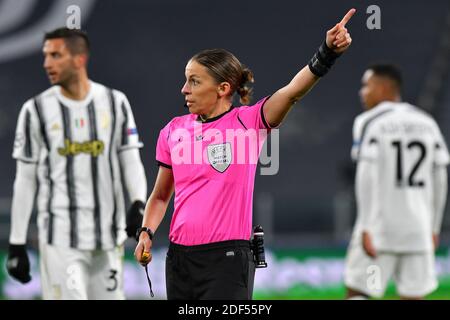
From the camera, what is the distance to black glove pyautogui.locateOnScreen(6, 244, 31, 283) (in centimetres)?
569

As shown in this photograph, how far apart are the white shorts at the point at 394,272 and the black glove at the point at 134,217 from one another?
2.52 metres

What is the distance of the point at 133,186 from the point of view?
5559 millimetres

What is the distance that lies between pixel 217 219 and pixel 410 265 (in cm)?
414

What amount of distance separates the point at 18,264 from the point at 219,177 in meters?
2.35

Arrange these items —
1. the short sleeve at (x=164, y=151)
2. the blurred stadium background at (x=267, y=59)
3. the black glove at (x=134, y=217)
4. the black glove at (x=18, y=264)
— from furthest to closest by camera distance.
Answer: the blurred stadium background at (x=267, y=59) < the black glove at (x=18, y=264) < the black glove at (x=134, y=217) < the short sleeve at (x=164, y=151)

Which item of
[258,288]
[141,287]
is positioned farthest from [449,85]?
[141,287]

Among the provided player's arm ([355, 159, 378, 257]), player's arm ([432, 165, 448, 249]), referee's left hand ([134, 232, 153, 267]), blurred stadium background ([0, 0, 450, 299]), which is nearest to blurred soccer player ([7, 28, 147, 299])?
referee's left hand ([134, 232, 153, 267])

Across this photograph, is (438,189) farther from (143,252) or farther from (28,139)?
(143,252)

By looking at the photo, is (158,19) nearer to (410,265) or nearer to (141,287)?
(141,287)

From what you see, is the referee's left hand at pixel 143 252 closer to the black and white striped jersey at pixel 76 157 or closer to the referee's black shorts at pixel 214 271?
the referee's black shorts at pixel 214 271

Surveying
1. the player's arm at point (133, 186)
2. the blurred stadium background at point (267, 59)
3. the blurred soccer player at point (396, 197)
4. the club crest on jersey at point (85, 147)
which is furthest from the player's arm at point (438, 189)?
the blurred stadium background at point (267, 59)

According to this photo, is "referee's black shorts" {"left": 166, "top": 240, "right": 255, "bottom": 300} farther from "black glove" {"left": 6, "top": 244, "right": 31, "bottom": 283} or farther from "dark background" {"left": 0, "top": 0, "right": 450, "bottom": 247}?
"dark background" {"left": 0, "top": 0, "right": 450, "bottom": 247}

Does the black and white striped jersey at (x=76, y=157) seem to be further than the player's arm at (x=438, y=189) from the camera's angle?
No

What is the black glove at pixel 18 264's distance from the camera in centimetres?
569
